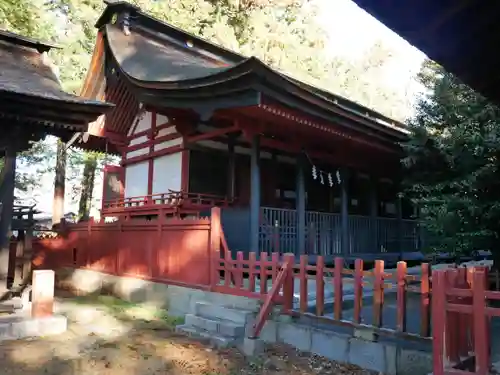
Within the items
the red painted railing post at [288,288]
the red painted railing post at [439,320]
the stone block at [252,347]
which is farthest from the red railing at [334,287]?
the red painted railing post at [439,320]

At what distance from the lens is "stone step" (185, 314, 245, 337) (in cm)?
664

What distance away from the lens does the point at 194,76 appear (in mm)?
8750

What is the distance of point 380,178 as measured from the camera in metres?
14.5

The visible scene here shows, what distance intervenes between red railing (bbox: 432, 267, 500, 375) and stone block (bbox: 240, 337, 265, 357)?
102 inches

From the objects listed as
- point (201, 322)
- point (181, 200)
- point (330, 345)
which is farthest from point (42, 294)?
point (330, 345)

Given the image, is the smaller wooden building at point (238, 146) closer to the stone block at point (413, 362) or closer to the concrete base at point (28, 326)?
the concrete base at point (28, 326)

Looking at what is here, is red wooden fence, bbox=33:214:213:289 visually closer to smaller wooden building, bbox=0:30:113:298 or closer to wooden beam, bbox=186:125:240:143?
wooden beam, bbox=186:125:240:143

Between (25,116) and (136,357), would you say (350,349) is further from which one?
(25,116)

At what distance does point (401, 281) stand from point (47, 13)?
59.8 ft

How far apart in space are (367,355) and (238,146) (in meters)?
6.90

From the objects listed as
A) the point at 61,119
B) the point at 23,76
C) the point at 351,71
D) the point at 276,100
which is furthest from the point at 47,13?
the point at 351,71

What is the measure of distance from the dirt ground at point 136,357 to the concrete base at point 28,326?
6.4 inches

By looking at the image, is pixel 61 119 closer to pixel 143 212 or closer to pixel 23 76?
pixel 23 76

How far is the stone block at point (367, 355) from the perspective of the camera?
5270 millimetres
